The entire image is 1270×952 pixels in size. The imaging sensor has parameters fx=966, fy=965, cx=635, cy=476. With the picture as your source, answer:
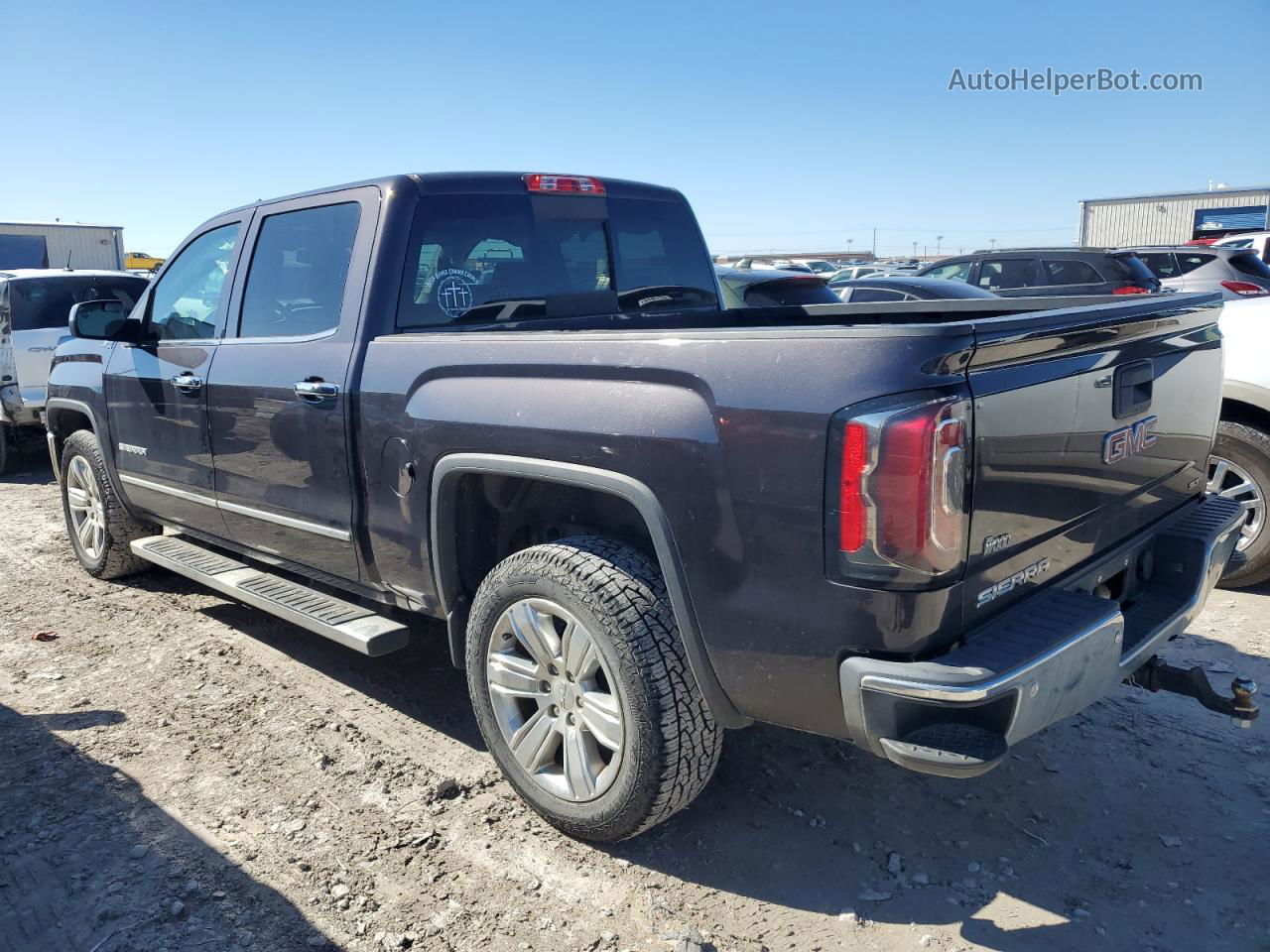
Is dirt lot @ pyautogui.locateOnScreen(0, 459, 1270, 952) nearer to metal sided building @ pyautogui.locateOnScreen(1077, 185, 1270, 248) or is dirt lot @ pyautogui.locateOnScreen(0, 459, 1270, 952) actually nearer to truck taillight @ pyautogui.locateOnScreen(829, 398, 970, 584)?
truck taillight @ pyautogui.locateOnScreen(829, 398, 970, 584)

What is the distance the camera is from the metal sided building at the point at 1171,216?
33906mm

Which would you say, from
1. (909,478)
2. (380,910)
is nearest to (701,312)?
(909,478)

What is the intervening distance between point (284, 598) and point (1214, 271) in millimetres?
12058


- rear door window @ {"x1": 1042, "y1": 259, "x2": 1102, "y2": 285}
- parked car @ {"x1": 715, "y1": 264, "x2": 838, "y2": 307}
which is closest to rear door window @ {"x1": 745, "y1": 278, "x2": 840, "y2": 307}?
parked car @ {"x1": 715, "y1": 264, "x2": 838, "y2": 307}

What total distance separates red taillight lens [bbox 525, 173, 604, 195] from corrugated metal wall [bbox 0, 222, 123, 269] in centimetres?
2917

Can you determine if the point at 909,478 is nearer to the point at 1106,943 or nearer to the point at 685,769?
the point at 685,769

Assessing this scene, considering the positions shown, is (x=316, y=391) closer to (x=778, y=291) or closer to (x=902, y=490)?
(x=902, y=490)

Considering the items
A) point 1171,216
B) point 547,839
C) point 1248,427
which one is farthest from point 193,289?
point 1171,216

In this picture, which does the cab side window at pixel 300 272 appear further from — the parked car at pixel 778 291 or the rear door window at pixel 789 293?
the rear door window at pixel 789 293

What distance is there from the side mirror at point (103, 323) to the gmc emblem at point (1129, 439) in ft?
14.6

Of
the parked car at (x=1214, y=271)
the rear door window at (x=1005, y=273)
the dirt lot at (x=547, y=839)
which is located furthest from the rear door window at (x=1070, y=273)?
the dirt lot at (x=547, y=839)

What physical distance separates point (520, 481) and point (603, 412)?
2.02ft

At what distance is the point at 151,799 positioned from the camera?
3.29m

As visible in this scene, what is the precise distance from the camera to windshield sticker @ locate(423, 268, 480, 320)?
3621 mm
